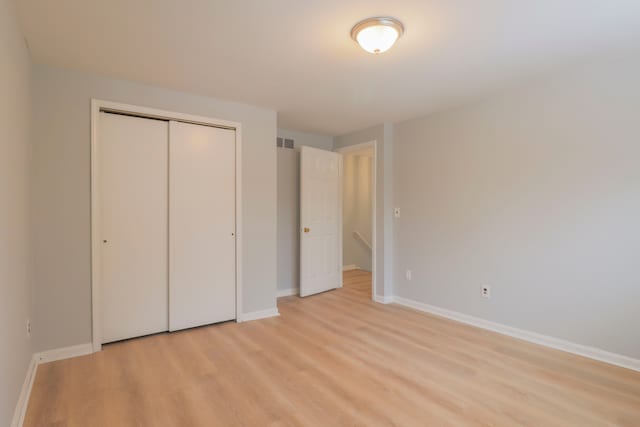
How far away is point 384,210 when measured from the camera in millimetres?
4281

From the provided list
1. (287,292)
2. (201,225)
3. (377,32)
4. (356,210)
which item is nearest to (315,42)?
(377,32)

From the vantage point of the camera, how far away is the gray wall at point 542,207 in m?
2.48

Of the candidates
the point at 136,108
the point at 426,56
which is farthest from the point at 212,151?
the point at 426,56

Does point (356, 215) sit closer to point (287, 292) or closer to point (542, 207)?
point (287, 292)

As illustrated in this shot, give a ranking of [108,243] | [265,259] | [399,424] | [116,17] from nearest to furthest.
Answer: [399,424], [116,17], [108,243], [265,259]

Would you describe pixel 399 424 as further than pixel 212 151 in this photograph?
No

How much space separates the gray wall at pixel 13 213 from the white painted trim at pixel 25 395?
6 centimetres

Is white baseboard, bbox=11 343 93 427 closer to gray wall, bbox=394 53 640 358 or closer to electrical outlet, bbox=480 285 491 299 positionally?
gray wall, bbox=394 53 640 358

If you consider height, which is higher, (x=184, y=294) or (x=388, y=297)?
(x=184, y=294)

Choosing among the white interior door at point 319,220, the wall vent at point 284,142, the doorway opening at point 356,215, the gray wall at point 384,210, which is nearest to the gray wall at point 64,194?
the wall vent at point 284,142

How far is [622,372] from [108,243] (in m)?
4.22

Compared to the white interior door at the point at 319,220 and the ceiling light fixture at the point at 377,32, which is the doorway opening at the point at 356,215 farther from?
the ceiling light fixture at the point at 377,32

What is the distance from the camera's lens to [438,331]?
128 inches

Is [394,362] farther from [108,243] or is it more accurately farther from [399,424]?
[108,243]
